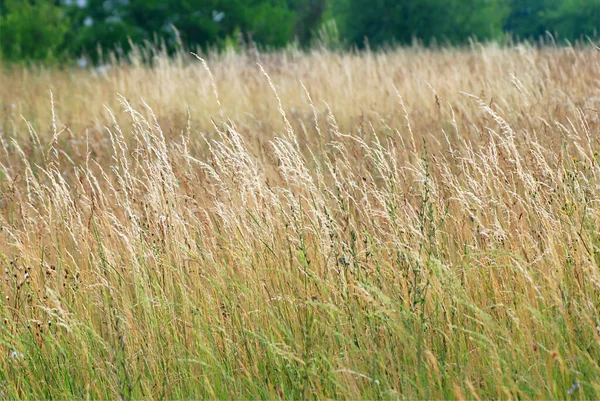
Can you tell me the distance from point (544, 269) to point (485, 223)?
1.93 ft

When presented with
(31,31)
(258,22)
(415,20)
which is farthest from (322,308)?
(415,20)

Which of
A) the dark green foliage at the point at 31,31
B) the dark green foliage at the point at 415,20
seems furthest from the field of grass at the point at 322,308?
the dark green foliage at the point at 415,20

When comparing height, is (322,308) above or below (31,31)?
below

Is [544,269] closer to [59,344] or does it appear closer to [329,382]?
[329,382]

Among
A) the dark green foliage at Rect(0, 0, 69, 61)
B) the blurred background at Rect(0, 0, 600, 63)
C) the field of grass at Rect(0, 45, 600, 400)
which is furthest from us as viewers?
the blurred background at Rect(0, 0, 600, 63)

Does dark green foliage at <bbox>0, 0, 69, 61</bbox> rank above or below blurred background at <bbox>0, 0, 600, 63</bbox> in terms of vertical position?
above

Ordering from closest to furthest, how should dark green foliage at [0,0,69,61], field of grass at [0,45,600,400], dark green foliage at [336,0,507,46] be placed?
field of grass at [0,45,600,400]
dark green foliage at [0,0,69,61]
dark green foliage at [336,0,507,46]

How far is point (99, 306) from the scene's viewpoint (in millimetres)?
3301

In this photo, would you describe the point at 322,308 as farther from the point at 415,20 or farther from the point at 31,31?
the point at 415,20

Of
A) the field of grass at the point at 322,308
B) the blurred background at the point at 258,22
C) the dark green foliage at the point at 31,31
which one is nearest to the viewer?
the field of grass at the point at 322,308

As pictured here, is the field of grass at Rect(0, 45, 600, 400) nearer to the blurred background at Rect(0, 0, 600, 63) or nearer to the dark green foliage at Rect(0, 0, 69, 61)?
the dark green foliage at Rect(0, 0, 69, 61)

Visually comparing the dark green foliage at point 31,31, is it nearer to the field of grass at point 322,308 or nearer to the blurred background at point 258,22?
the blurred background at point 258,22

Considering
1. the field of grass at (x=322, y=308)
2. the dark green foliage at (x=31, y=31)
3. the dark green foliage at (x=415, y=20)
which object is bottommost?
the dark green foliage at (x=415, y=20)

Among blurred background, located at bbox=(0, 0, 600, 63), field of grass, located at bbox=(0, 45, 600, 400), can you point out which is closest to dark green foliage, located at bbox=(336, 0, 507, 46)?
blurred background, located at bbox=(0, 0, 600, 63)
